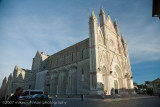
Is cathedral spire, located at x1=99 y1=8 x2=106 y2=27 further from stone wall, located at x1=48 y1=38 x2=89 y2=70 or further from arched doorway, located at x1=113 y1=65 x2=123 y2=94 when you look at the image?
arched doorway, located at x1=113 y1=65 x2=123 y2=94

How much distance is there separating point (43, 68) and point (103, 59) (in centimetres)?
2511

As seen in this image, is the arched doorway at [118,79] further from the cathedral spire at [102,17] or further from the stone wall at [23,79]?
the stone wall at [23,79]

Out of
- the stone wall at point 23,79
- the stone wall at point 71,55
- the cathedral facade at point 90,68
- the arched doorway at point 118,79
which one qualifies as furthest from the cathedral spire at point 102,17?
the stone wall at point 23,79

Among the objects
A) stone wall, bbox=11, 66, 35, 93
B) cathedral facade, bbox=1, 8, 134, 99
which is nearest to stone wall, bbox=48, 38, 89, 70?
cathedral facade, bbox=1, 8, 134, 99

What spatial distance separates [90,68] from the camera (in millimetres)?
20141

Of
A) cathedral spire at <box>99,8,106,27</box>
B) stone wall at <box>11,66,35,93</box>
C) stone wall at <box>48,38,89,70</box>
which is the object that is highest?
cathedral spire at <box>99,8,106,27</box>

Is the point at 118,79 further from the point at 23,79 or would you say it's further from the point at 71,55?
the point at 23,79

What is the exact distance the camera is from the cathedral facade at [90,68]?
21047mm

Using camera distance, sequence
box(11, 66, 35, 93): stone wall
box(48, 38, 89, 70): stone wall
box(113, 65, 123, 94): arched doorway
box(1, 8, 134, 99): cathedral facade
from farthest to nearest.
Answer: box(11, 66, 35, 93): stone wall → box(48, 38, 89, 70): stone wall → box(113, 65, 123, 94): arched doorway → box(1, 8, 134, 99): cathedral facade

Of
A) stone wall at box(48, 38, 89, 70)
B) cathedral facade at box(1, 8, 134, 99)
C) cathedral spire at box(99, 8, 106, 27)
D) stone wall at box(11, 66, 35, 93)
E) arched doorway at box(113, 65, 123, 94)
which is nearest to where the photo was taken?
cathedral facade at box(1, 8, 134, 99)

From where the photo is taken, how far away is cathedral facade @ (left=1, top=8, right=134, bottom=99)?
21047mm

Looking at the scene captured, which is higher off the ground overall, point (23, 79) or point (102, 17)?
point (102, 17)

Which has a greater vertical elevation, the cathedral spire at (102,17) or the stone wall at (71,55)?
the cathedral spire at (102,17)

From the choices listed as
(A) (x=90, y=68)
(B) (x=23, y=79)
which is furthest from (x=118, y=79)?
(B) (x=23, y=79)
